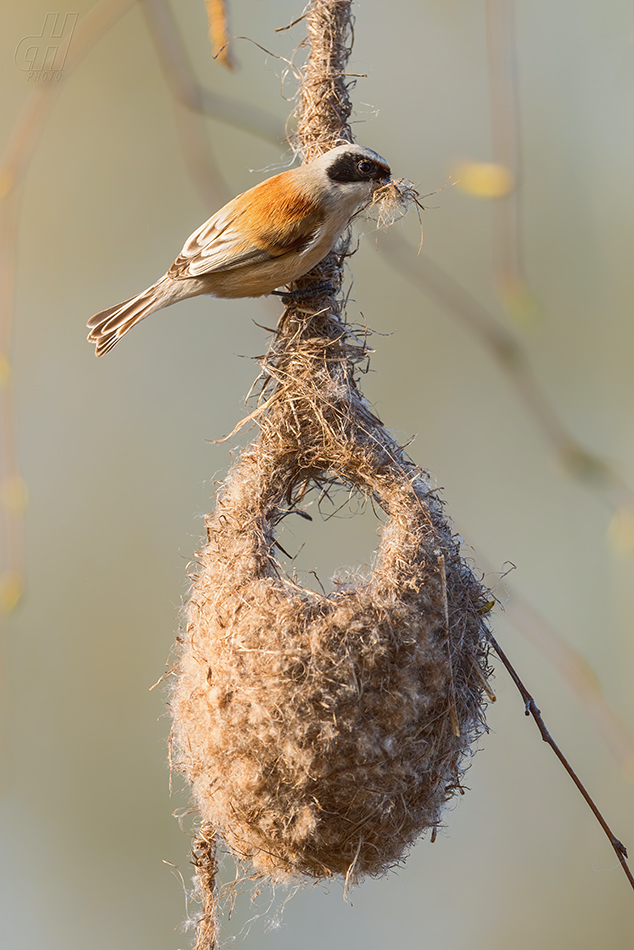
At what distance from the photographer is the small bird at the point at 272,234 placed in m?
0.98

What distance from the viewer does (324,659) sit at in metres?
0.84

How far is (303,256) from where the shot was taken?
0.99m

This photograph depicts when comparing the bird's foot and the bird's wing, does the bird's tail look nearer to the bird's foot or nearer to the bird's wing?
the bird's wing

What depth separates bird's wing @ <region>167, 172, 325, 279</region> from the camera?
0.99 meters

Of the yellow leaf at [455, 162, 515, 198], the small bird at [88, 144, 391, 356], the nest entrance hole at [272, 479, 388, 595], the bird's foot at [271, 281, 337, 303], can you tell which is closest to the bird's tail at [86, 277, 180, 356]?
the small bird at [88, 144, 391, 356]

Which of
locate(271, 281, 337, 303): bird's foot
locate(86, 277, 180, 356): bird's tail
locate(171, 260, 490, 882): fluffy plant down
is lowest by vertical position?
locate(171, 260, 490, 882): fluffy plant down

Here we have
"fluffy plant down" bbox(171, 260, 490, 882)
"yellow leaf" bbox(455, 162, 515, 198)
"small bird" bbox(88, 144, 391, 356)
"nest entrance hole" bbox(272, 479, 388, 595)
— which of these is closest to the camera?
"fluffy plant down" bbox(171, 260, 490, 882)

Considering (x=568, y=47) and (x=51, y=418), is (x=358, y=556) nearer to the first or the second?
(x=51, y=418)

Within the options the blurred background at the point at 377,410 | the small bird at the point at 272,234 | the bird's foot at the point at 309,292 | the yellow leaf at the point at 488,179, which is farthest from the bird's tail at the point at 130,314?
the yellow leaf at the point at 488,179

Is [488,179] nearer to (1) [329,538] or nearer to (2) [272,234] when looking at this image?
(2) [272,234]

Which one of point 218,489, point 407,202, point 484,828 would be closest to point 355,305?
point 407,202

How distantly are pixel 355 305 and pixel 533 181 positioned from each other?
0.45 meters

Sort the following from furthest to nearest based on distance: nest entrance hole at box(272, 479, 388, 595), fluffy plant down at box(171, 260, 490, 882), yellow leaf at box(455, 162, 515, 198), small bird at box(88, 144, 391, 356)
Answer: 1. nest entrance hole at box(272, 479, 388, 595)
2. yellow leaf at box(455, 162, 515, 198)
3. small bird at box(88, 144, 391, 356)
4. fluffy plant down at box(171, 260, 490, 882)

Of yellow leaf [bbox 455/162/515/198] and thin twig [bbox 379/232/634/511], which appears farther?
thin twig [bbox 379/232/634/511]
